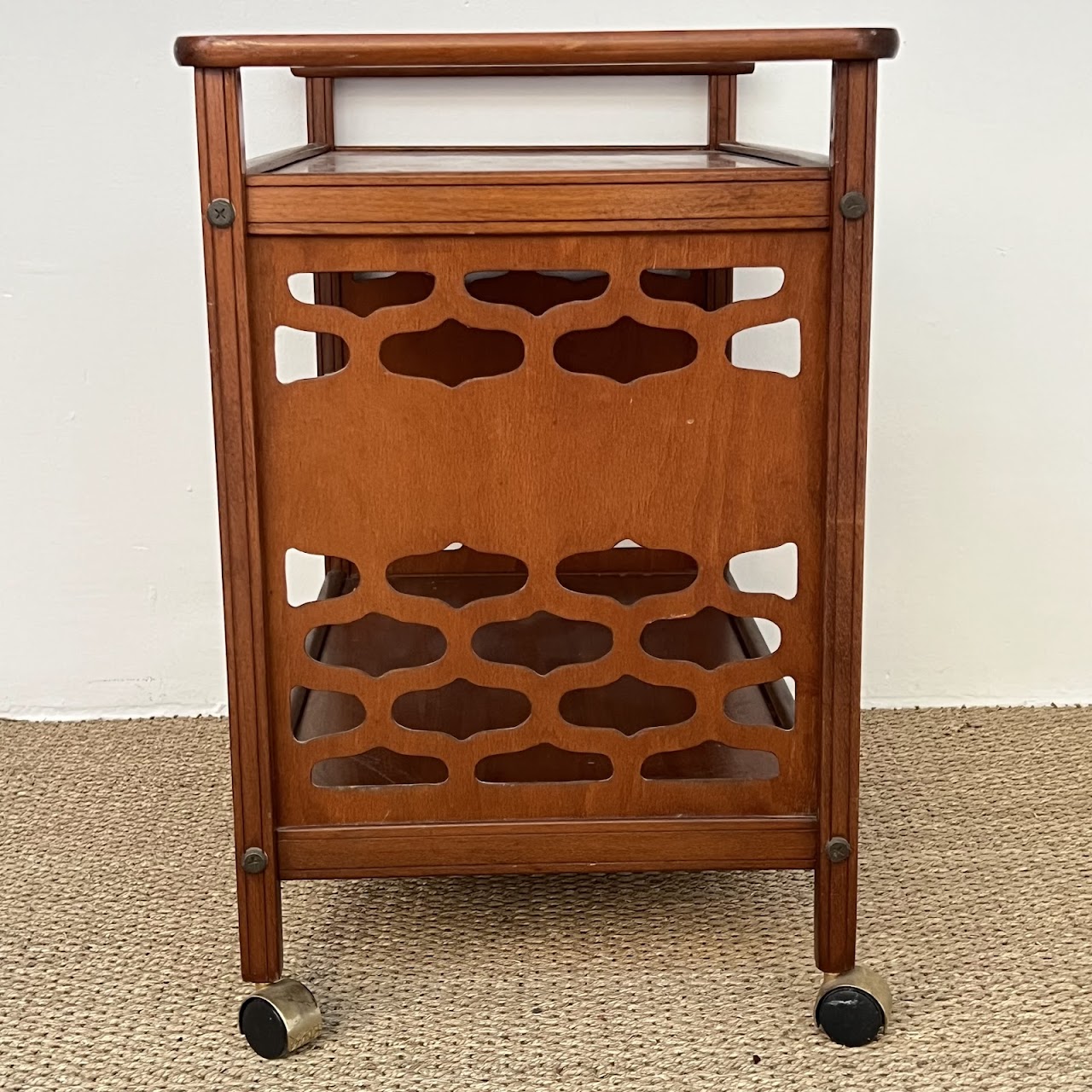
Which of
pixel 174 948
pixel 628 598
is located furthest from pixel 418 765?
pixel 628 598

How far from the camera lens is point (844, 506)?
98 cm

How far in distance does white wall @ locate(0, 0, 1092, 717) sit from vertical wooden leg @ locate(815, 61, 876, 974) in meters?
0.67

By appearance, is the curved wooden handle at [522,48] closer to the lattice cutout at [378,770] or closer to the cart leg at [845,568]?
the cart leg at [845,568]

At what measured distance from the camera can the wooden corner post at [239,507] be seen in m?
0.91

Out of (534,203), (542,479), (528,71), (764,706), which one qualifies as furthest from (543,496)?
(528,71)

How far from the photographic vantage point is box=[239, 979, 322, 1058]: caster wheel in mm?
1013

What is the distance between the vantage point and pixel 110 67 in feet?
4.99

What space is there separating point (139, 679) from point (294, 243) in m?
0.90

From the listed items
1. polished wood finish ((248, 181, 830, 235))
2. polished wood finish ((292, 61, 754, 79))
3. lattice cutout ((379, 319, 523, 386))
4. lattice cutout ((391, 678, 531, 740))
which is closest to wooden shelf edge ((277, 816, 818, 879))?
lattice cutout ((391, 678, 531, 740))

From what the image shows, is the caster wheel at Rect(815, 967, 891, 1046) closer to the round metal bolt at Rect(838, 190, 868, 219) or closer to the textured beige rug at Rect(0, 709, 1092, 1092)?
the textured beige rug at Rect(0, 709, 1092, 1092)

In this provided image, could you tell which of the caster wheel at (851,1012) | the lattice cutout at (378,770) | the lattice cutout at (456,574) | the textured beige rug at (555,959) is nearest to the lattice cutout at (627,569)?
the lattice cutout at (456,574)

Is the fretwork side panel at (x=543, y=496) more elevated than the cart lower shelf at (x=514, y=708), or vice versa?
the fretwork side panel at (x=543, y=496)

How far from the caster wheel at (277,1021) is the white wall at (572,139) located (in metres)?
Result: 0.72

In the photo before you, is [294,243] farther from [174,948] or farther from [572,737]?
[174,948]
